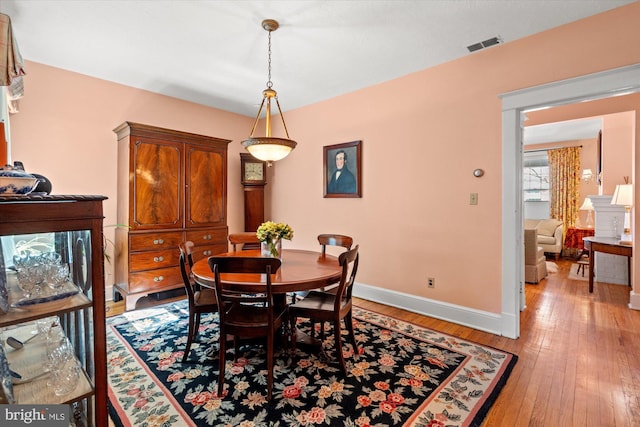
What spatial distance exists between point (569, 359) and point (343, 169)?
293 centimetres

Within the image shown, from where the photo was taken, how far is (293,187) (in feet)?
15.6

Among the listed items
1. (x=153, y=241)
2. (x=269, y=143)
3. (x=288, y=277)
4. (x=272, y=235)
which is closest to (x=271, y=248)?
(x=272, y=235)

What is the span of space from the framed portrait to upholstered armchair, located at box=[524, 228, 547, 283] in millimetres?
2659

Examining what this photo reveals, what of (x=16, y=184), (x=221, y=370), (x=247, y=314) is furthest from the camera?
(x=247, y=314)

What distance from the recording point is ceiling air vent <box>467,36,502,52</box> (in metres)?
2.65

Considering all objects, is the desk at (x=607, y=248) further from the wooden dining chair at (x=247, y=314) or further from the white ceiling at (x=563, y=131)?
the wooden dining chair at (x=247, y=314)

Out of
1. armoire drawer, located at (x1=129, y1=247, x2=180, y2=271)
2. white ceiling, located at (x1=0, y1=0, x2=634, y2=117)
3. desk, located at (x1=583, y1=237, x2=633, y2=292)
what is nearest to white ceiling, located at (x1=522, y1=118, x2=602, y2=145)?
desk, located at (x1=583, y1=237, x2=633, y2=292)

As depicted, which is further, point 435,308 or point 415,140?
point 415,140

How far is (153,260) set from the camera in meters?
3.48

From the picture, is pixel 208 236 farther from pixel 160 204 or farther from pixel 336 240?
pixel 336 240

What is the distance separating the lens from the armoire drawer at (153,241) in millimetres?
3340

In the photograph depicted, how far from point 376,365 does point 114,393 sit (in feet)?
5.81

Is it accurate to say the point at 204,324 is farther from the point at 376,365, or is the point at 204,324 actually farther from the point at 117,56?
the point at 117,56

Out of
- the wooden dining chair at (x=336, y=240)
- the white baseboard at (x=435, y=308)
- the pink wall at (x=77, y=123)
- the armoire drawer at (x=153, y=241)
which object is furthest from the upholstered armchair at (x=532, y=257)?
the pink wall at (x=77, y=123)
